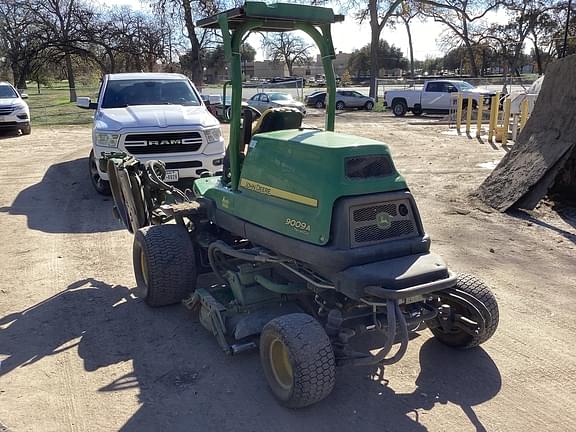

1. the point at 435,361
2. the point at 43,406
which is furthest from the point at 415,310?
the point at 43,406

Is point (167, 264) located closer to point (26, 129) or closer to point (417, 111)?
point (26, 129)

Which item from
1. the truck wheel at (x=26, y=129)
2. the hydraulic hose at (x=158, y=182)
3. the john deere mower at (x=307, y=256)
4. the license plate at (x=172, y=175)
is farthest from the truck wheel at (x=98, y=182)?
the truck wheel at (x=26, y=129)

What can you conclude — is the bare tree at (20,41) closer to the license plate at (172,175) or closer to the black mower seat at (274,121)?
the license plate at (172,175)

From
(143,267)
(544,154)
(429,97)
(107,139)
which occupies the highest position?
(429,97)

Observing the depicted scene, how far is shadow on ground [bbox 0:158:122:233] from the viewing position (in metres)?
7.81

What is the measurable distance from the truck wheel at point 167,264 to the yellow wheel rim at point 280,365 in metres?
1.45

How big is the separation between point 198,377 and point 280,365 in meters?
0.66

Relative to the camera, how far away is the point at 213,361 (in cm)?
421

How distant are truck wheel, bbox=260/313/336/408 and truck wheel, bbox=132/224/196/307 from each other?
1512 mm

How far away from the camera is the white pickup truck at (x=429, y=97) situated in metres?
25.9

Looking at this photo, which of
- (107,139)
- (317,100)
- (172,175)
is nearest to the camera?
(172,175)

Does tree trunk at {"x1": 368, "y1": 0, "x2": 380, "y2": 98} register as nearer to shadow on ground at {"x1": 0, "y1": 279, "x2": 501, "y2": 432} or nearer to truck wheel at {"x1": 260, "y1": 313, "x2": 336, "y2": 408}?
shadow on ground at {"x1": 0, "y1": 279, "x2": 501, "y2": 432}

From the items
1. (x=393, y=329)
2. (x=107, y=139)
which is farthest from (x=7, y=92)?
(x=393, y=329)

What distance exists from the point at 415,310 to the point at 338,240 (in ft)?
2.73
